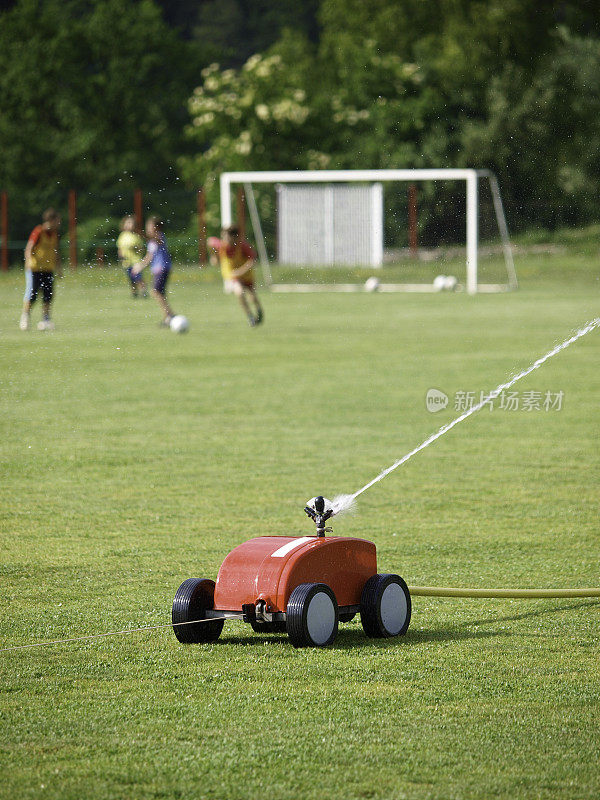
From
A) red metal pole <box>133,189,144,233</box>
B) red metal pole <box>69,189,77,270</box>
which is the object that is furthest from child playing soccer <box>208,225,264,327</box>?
red metal pole <box>133,189,144,233</box>

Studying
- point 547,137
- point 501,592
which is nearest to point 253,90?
point 547,137

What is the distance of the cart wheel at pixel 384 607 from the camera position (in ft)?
15.7

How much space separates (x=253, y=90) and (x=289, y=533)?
35.8m

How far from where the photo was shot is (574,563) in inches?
241

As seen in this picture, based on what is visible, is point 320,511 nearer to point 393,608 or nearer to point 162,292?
point 393,608

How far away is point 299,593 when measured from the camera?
4.52 metres

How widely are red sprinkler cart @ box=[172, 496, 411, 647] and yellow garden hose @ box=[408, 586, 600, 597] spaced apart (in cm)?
45

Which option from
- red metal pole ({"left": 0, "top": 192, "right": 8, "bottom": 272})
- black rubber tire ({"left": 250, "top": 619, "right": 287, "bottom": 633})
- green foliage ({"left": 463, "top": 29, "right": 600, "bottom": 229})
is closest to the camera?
black rubber tire ({"left": 250, "top": 619, "right": 287, "bottom": 633})

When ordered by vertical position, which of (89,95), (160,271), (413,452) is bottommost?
(413,452)

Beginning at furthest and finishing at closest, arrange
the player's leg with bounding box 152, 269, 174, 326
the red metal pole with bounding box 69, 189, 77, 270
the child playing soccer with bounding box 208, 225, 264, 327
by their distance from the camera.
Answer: the red metal pole with bounding box 69, 189, 77, 270
the player's leg with bounding box 152, 269, 174, 326
the child playing soccer with bounding box 208, 225, 264, 327

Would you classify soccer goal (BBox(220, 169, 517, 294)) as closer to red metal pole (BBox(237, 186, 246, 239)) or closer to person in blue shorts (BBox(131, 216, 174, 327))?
red metal pole (BBox(237, 186, 246, 239))

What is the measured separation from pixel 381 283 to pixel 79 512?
84.4 ft

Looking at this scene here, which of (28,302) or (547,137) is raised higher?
(547,137)

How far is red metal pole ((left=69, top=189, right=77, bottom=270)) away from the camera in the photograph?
3675 centimetres
